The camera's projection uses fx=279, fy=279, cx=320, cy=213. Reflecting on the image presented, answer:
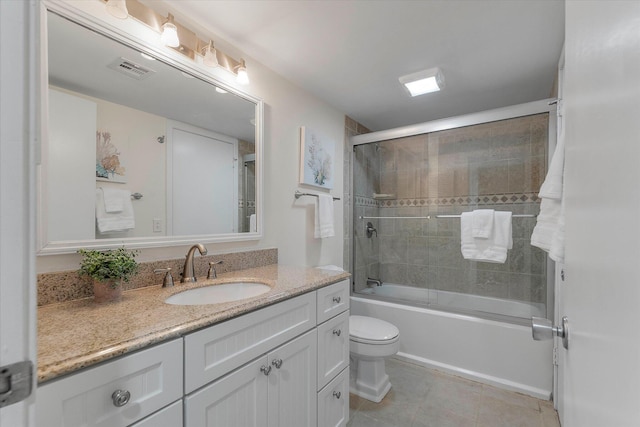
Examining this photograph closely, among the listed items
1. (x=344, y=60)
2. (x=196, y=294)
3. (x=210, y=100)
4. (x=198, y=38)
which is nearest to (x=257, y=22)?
(x=198, y=38)

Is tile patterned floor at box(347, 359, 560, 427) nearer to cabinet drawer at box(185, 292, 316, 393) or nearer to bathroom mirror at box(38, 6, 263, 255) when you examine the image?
cabinet drawer at box(185, 292, 316, 393)

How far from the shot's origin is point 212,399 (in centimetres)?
87

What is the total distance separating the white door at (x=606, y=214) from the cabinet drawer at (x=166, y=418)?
92cm

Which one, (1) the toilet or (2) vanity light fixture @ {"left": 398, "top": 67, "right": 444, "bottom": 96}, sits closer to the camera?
(1) the toilet

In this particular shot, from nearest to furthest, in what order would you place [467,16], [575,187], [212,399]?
[575,187]
[212,399]
[467,16]

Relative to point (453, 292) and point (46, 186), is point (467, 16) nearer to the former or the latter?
point (46, 186)

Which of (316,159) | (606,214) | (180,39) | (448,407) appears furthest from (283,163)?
(448,407)

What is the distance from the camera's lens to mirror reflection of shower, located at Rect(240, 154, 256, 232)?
1.74m

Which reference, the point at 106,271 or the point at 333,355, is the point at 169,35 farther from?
the point at 333,355

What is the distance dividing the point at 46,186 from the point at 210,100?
88 cm

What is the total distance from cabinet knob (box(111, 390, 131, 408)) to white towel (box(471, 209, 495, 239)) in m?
2.33

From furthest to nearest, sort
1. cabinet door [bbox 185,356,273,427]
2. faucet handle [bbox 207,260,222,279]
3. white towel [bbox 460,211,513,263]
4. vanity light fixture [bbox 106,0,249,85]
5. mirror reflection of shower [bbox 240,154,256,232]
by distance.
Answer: white towel [bbox 460,211,513,263] < mirror reflection of shower [bbox 240,154,256,232] < faucet handle [bbox 207,260,222,279] < vanity light fixture [bbox 106,0,249,85] < cabinet door [bbox 185,356,273,427]

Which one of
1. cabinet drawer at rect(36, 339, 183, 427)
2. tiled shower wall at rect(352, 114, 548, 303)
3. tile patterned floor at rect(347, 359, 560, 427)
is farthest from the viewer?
tiled shower wall at rect(352, 114, 548, 303)

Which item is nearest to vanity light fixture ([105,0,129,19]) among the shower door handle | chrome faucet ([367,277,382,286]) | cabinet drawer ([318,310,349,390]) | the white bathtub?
cabinet drawer ([318,310,349,390])
